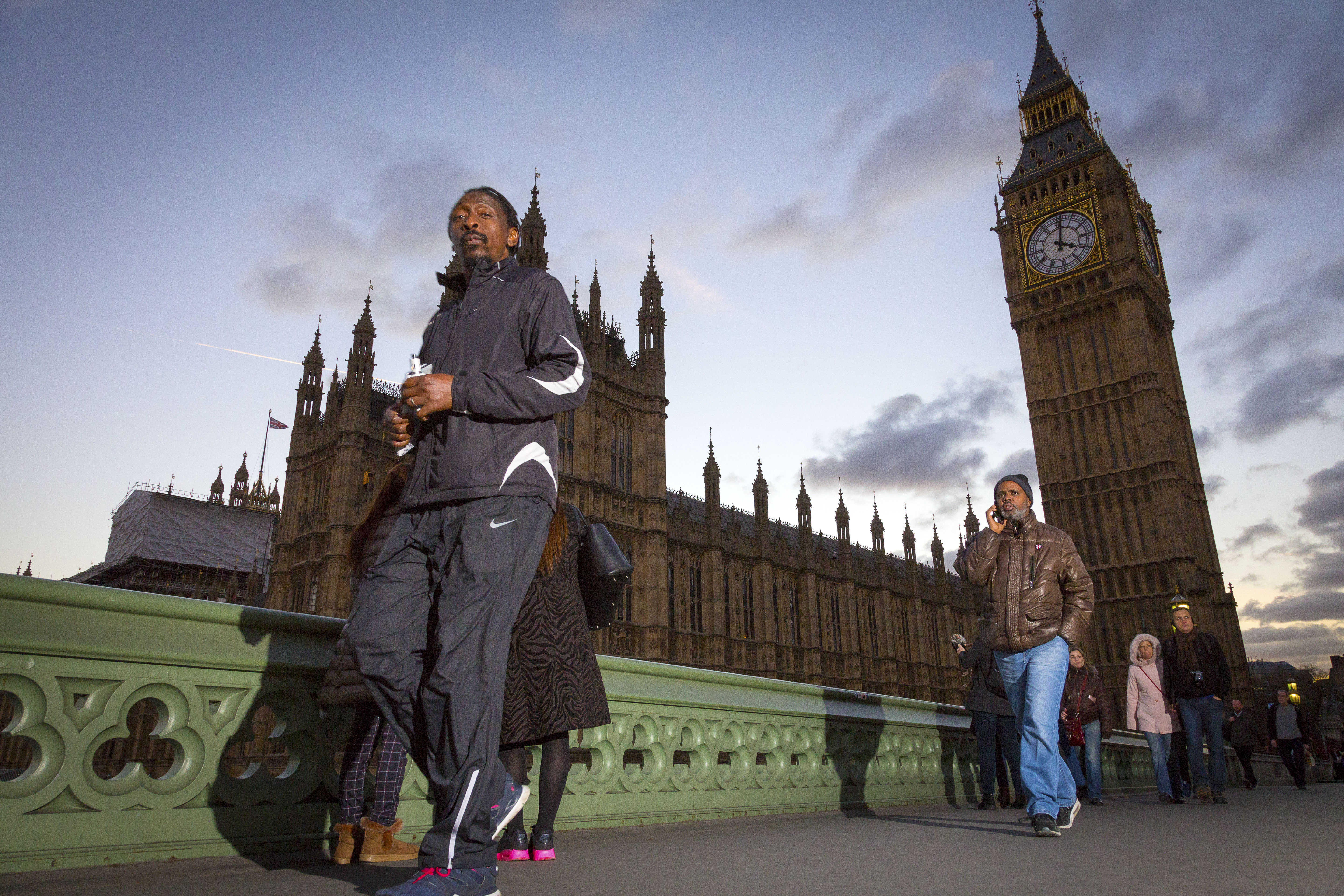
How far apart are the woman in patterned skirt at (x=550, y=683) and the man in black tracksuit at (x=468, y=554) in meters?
0.39

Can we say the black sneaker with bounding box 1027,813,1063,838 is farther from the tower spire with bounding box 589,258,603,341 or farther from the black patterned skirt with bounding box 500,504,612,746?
the tower spire with bounding box 589,258,603,341

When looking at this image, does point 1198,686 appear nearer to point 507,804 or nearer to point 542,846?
point 542,846

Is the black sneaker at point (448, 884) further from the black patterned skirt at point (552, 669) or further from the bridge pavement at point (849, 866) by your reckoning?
the black patterned skirt at point (552, 669)

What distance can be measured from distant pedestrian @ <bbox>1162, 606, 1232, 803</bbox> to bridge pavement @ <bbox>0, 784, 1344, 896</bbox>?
298 cm

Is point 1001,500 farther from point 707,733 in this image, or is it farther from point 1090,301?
point 1090,301

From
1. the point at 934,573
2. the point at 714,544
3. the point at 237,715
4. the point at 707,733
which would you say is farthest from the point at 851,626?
the point at 237,715

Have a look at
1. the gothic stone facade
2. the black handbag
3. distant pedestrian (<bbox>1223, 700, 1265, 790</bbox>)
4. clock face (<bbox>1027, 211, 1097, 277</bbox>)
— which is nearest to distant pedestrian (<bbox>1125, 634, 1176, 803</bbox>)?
distant pedestrian (<bbox>1223, 700, 1265, 790</bbox>)

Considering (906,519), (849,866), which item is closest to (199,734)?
(849,866)

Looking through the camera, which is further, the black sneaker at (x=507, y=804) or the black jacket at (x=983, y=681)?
the black jacket at (x=983, y=681)

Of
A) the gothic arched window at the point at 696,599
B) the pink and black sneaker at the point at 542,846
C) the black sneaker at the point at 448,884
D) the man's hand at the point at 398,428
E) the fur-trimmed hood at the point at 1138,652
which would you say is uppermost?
the gothic arched window at the point at 696,599

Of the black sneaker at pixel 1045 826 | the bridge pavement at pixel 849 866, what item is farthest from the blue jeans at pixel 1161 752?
the black sneaker at pixel 1045 826

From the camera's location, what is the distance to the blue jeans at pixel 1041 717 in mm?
3861

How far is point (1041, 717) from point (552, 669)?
2547mm

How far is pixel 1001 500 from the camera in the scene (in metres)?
4.46
